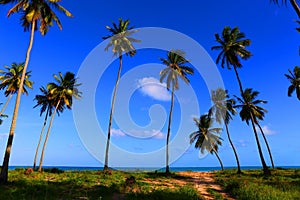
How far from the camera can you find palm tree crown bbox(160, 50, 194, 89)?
3612 cm

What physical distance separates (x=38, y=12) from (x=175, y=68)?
20682 mm

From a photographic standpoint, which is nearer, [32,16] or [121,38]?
[32,16]

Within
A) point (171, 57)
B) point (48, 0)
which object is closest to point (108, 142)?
point (171, 57)

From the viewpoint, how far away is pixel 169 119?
35.4 metres

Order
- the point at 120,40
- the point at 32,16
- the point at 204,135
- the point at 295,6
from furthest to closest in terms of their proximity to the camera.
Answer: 1. the point at 204,135
2. the point at 120,40
3. the point at 32,16
4. the point at 295,6

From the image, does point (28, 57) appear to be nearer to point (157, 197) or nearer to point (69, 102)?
point (157, 197)

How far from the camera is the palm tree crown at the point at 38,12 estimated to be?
64.9ft

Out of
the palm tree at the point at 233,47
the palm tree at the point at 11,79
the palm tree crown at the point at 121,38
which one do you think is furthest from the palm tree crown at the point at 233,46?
the palm tree at the point at 11,79

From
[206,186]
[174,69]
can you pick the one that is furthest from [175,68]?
[206,186]

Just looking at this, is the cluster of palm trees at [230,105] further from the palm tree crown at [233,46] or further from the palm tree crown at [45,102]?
the palm tree crown at [45,102]

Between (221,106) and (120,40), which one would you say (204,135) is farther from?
(120,40)

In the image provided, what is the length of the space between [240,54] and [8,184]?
3104 cm

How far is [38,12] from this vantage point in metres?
20.5

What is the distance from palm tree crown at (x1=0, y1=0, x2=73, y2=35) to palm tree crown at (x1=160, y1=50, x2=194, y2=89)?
57.4 feet
